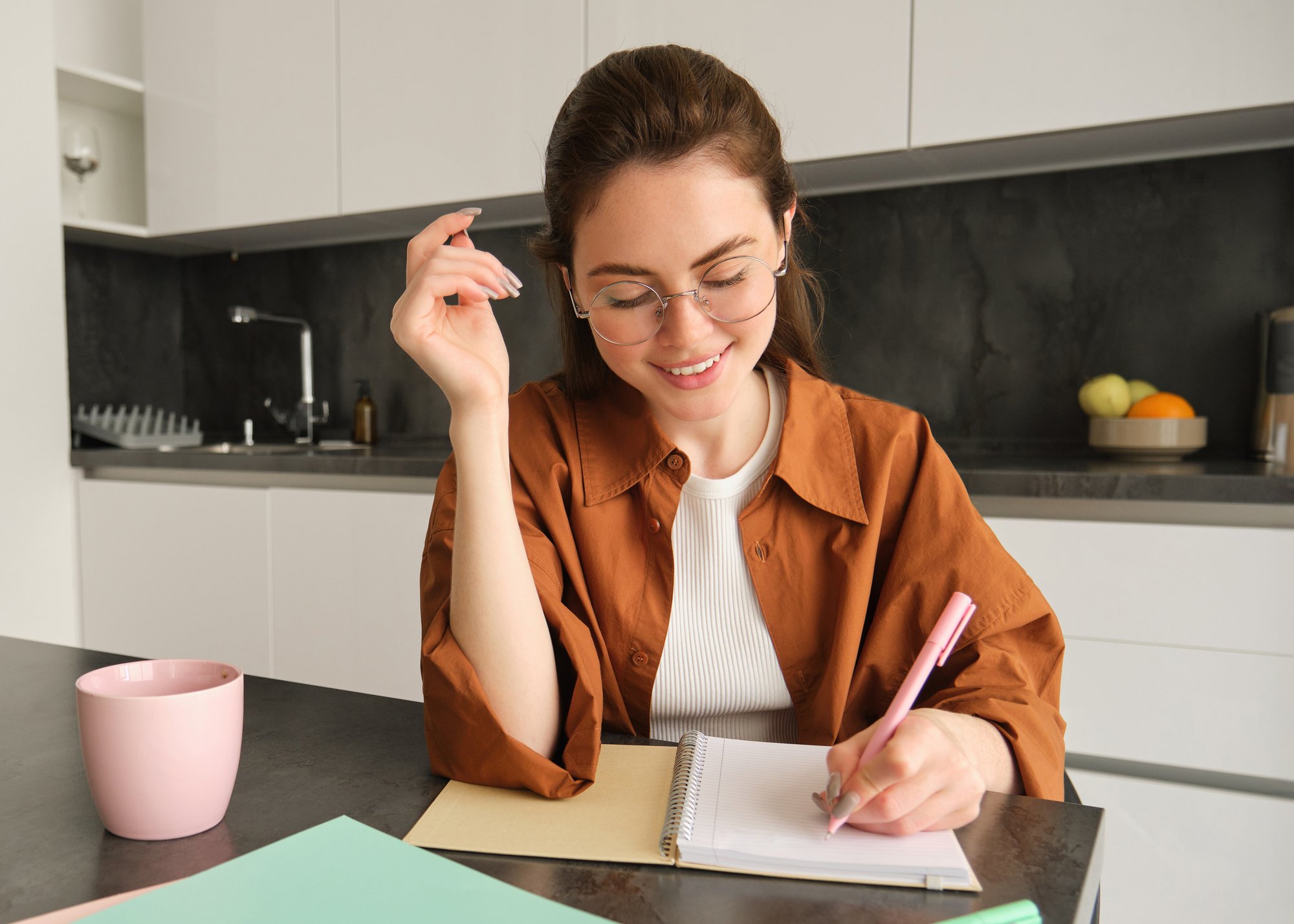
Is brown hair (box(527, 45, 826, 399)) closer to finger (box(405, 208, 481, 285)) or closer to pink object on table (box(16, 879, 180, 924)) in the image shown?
finger (box(405, 208, 481, 285))

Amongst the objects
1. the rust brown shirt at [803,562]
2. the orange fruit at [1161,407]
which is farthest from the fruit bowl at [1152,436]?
the rust brown shirt at [803,562]

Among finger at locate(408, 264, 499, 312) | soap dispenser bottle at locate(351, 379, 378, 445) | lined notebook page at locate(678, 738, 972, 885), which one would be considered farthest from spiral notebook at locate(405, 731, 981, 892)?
soap dispenser bottle at locate(351, 379, 378, 445)

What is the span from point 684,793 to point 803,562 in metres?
0.41

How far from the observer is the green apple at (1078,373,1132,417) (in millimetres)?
1933

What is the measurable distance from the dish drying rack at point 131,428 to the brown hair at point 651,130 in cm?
209

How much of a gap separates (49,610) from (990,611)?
2695 mm

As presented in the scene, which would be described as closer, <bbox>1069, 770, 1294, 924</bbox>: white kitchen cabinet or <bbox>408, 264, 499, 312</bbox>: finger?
<bbox>408, 264, 499, 312</bbox>: finger

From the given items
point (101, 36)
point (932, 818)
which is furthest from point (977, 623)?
point (101, 36)

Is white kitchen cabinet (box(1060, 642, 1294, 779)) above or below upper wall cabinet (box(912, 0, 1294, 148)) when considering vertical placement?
below

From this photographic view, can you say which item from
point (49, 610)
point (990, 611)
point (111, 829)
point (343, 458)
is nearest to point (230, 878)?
point (111, 829)

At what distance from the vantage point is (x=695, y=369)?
3.22 feet

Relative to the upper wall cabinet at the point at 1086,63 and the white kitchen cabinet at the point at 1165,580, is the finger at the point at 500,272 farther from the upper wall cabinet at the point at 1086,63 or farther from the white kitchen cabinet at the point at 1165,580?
the upper wall cabinet at the point at 1086,63

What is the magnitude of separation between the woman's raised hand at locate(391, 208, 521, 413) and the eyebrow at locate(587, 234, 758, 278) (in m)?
0.11

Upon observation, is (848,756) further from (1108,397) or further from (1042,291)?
(1042,291)
